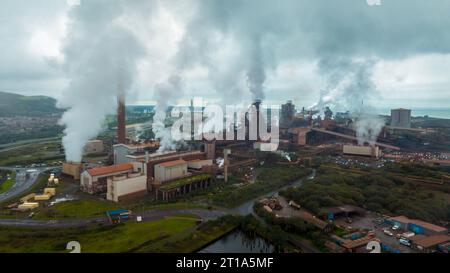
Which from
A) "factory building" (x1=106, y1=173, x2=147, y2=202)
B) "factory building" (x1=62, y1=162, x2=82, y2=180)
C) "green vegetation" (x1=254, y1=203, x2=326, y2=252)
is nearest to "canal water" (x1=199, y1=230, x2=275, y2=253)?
"green vegetation" (x1=254, y1=203, x2=326, y2=252)

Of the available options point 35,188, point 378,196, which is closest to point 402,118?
point 378,196

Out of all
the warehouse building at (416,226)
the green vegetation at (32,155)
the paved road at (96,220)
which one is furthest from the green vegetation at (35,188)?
the warehouse building at (416,226)

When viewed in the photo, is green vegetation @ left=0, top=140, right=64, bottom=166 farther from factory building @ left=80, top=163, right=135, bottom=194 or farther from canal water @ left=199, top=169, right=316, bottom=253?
canal water @ left=199, top=169, right=316, bottom=253

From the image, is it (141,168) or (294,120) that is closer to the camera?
(141,168)

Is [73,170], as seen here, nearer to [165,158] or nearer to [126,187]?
[165,158]

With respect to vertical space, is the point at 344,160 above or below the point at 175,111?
below

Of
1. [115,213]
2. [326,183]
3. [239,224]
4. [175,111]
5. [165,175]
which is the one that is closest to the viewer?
[239,224]

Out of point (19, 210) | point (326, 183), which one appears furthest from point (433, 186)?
point (19, 210)
